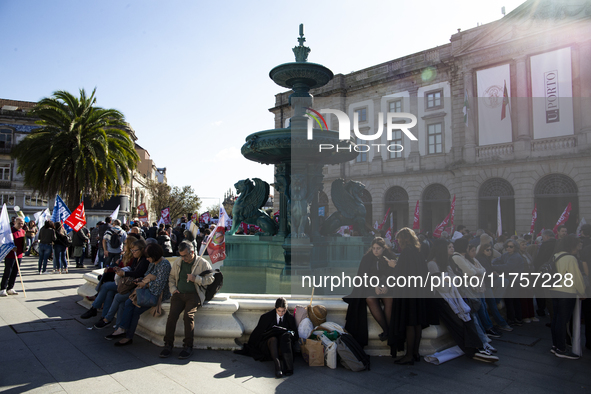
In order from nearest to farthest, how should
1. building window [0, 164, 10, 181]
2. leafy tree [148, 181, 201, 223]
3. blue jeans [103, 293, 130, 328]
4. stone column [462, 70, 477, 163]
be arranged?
blue jeans [103, 293, 130, 328] < stone column [462, 70, 477, 163] < building window [0, 164, 10, 181] < leafy tree [148, 181, 201, 223]

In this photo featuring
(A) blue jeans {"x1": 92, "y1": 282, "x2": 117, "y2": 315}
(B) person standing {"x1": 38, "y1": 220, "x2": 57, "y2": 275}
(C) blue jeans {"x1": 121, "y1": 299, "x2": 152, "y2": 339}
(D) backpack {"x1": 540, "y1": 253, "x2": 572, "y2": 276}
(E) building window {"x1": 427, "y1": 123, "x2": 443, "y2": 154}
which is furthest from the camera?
(E) building window {"x1": 427, "y1": 123, "x2": 443, "y2": 154}

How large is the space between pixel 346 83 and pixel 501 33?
1263 cm

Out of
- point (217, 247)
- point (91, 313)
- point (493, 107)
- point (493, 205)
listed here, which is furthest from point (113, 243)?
point (493, 107)

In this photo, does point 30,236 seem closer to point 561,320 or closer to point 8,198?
point 561,320

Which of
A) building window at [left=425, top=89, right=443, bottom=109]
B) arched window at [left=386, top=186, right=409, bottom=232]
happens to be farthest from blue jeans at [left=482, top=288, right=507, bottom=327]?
building window at [left=425, top=89, right=443, bottom=109]

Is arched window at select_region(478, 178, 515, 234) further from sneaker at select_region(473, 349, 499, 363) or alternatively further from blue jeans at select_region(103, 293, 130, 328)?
blue jeans at select_region(103, 293, 130, 328)

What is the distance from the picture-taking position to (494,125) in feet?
81.4

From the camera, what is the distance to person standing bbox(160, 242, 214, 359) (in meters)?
4.91

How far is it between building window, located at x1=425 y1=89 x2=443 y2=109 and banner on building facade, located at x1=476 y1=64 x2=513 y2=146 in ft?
10.5

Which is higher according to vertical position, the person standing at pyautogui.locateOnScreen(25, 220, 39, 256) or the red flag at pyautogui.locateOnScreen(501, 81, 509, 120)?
the red flag at pyautogui.locateOnScreen(501, 81, 509, 120)

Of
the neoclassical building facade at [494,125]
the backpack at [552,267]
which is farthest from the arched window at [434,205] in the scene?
the backpack at [552,267]

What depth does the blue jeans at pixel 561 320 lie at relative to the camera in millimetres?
5203

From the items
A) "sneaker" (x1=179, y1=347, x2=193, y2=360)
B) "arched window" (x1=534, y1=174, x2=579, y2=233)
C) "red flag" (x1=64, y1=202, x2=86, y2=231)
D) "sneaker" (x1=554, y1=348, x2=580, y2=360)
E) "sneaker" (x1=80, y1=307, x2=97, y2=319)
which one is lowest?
"sneaker" (x1=554, y1=348, x2=580, y2=360)

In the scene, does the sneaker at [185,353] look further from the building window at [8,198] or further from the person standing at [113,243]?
the building window at [8,198]
